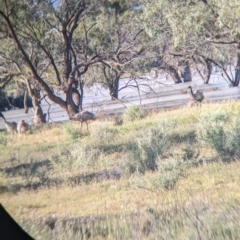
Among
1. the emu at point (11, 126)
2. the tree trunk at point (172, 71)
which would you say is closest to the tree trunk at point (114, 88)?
the tree trunk at point (172, 71)

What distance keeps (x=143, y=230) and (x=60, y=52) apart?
470 cm

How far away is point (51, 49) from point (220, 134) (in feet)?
12.1

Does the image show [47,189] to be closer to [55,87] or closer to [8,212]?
[8,212]

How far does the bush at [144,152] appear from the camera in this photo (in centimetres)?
611

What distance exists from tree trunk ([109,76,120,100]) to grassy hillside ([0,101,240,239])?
5.38 ft

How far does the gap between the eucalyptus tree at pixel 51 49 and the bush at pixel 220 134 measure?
265 centimetres

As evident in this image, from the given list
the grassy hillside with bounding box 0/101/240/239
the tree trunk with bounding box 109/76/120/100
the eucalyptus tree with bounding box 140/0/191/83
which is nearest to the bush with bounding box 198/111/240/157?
the grassy hillside with bounding box 0/101/240/239

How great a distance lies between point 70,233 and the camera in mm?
5012

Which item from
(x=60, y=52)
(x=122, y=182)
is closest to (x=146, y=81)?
(x=60, y=52)

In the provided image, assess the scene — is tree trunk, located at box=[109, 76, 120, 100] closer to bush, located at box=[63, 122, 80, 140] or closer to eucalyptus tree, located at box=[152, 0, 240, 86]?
eucalyptus tree, located at box=[152, 0, 240, 86]

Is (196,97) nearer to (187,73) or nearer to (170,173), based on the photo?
(187,73)

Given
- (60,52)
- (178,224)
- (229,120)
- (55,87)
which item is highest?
(60,52)

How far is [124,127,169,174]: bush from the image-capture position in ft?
20.0

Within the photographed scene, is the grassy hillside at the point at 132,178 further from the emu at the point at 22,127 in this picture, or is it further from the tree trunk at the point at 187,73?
the tree trunk at the point at 187,73
